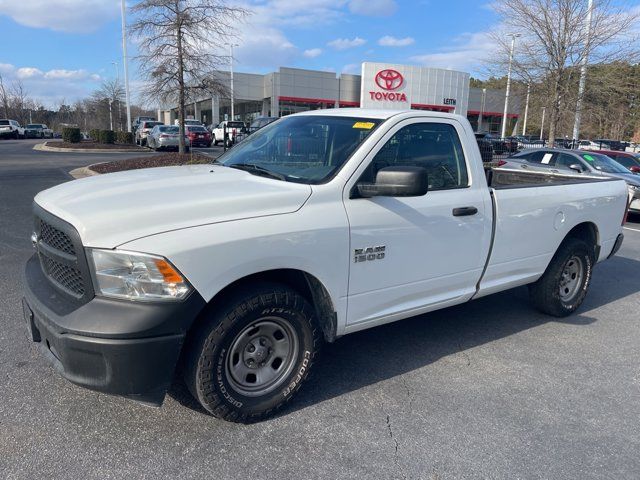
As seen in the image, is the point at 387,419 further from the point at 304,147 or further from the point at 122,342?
the point at 304,147

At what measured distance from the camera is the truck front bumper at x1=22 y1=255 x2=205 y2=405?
2523mm

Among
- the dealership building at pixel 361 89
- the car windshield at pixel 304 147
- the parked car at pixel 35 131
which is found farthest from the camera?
the parked car at pixel 35 131

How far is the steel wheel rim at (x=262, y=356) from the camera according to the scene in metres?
3.01

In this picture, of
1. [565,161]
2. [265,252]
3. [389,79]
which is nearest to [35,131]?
[389,79]

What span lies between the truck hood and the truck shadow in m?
1.29

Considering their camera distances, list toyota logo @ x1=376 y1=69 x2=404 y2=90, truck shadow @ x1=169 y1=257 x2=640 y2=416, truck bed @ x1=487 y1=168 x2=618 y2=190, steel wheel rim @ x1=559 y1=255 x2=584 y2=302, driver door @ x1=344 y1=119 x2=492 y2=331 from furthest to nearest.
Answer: toyota logo @ x1=376 y1=69 x2=404 y2=90 → truck bed @ x1=487 y1=168 x2=618 y2=190 → steel wheel rim @ x1=559 y1=255 x2=584 y2=302 → truck shadow @ x1=169 y1=257 x2=640 y2=416 → driver door @ x1=344 y1=119 x2=492 y2=331

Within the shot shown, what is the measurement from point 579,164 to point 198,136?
25.3 m

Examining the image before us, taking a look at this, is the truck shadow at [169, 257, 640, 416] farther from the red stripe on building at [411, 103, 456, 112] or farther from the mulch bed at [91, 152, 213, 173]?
the red stripe on building at [411, 103, 456, 112]

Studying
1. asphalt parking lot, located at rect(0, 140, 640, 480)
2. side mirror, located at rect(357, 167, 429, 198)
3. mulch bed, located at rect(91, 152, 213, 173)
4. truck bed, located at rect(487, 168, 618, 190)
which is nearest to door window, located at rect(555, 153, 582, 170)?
→ truck bed, located at rect(487, 168, 618, 190)

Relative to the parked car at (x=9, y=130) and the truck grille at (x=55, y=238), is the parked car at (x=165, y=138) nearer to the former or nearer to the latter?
the parked car at (x=9, y=130)

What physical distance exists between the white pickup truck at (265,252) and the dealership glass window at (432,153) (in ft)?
0.04

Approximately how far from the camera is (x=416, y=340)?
14.7ft

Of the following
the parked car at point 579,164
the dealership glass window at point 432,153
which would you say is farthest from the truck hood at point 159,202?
the parked car at point 579,164

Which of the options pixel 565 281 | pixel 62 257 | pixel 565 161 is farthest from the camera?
pixel 565 161
